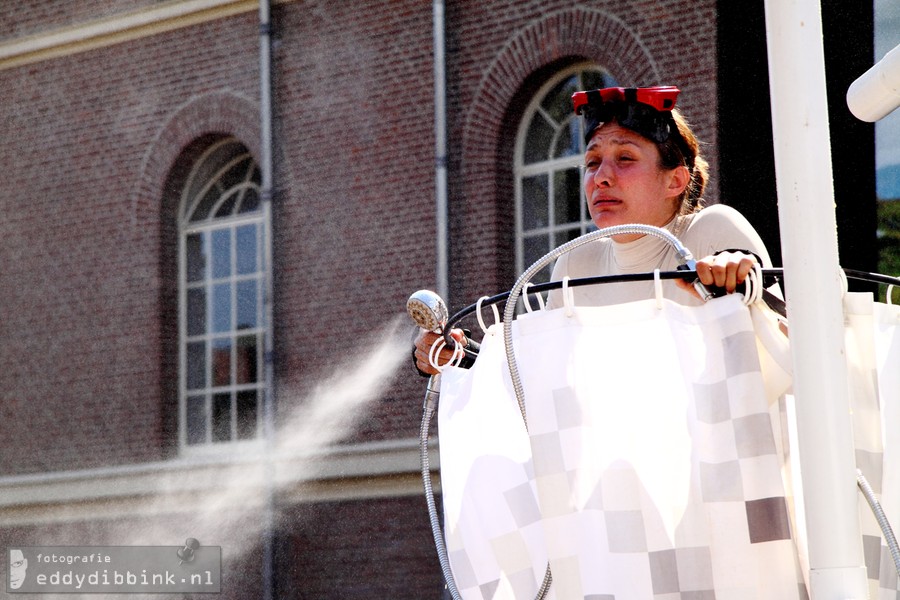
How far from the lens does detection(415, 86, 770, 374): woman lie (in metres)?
2.95

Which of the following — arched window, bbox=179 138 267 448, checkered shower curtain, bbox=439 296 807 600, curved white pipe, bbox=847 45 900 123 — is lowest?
checkered shower curtain, bbox=439 296 807 600

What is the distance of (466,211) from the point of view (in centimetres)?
1148

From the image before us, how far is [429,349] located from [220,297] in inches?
423

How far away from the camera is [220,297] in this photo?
1352cm

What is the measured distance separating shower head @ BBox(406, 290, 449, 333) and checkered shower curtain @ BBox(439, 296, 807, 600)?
0.32 meters

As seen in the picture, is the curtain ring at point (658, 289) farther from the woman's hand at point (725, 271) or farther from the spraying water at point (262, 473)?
the spraying water at point (262, 473)

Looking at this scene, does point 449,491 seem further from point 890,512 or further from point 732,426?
point 890,512

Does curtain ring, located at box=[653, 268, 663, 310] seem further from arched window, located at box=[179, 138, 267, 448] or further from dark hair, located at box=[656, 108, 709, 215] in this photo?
arched window, located at box=[179, 138, 267, 448]

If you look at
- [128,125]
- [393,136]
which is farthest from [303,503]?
[128,125]

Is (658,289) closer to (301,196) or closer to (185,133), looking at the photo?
(301,196)

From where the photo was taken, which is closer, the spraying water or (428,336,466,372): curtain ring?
(428,336,466,372): curtain ring

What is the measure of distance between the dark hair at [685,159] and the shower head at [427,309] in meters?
0.61

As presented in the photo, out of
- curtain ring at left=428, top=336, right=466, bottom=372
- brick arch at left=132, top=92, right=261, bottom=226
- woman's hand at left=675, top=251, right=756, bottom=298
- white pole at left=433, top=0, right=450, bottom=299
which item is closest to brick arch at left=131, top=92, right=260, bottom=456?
brick arch at left=132, top=92, right=261, bottom=226

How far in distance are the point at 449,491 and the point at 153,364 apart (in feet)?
35.6
